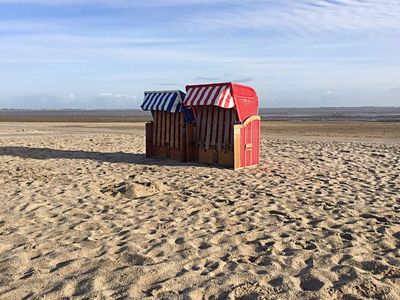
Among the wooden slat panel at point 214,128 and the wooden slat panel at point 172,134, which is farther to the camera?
the wooden slat panel at point 172,134

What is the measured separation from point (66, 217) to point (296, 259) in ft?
11.0

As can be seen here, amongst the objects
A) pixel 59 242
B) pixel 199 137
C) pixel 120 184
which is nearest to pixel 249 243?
pixel 59 242

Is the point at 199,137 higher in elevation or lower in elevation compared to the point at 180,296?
higher

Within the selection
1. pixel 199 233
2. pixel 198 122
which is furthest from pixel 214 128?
pixel 199 233

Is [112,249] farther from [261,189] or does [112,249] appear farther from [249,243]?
[261,189]

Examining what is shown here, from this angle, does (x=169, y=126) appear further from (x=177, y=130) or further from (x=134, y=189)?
(x=134, y=189)

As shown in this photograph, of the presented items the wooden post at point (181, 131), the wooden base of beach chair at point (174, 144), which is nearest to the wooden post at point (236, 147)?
the wooden base of beach chair at point (174, 144)

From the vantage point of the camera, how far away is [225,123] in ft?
36.1

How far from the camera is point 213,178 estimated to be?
9398 mm

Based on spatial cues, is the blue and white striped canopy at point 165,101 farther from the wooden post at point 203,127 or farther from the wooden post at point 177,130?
the wooden post at point 203,127

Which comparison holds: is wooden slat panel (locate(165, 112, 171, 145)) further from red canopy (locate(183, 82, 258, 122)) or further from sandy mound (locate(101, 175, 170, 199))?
sandy mound (locate(101, 175, 170, 199))

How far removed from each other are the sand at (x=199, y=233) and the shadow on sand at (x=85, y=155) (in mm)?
1756

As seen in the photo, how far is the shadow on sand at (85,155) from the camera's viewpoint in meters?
12.0

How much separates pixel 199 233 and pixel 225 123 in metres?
5.76
